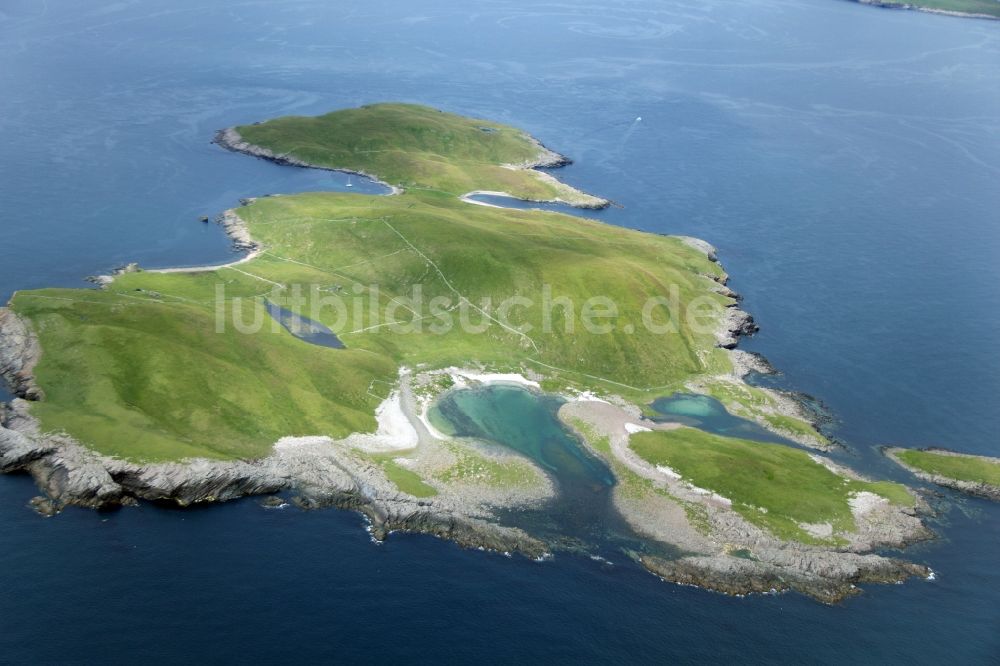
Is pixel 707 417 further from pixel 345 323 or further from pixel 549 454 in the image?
pixel 345 323

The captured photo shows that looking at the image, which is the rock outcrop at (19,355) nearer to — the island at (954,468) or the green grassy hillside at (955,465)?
the island at (954,468)

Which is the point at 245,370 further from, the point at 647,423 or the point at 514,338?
the point at 647,423

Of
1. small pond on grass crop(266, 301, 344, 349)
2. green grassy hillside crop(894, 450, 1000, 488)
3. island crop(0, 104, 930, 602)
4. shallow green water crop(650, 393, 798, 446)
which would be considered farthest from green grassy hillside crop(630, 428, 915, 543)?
small pond on grass crop(266, 301, 344, 349)

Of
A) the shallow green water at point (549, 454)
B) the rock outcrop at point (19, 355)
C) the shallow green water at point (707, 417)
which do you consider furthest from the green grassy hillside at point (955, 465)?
the rock outcrop at point (19, 355)

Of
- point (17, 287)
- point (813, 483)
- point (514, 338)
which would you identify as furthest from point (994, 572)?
point (17, 287)

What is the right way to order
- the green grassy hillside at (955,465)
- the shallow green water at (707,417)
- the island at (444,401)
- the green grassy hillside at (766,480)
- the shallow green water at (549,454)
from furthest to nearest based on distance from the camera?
the shallow green water at (707,417)
the green grassy hillside at (955,465)
the green grassy hillside at (766,480)
the shallow green water at (549,454)
the island at (444,401)
